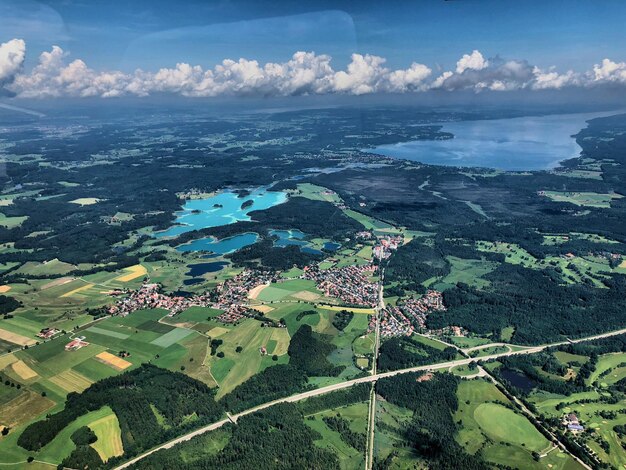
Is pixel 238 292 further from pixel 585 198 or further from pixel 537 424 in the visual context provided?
pixel 585 198

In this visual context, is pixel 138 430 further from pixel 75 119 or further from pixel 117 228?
pixel 75 119

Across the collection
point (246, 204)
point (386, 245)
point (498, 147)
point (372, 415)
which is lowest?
point (372, 415)

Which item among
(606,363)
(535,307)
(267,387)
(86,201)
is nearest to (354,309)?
(267,387)

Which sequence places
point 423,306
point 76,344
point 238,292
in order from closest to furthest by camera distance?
point 76,344
point 423,306
point 238,292

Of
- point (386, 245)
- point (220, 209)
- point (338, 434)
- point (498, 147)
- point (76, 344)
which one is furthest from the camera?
point (498, 147)

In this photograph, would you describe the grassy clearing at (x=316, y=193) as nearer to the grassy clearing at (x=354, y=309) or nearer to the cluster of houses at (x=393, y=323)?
the grassy clearing at (x=354, y=309)

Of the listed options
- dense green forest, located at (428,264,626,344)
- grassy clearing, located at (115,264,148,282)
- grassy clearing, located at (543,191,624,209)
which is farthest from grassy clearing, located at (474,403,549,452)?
grassy clearing, located at (543,191,624,209)

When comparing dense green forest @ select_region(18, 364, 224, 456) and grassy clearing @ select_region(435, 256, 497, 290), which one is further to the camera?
grassy clearing @ select_region(435, 256, 497, 290)

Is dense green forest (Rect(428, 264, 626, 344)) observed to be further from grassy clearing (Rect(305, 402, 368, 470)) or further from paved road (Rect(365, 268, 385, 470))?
grassy clearing (Rect(305, 402, 368, 470))
